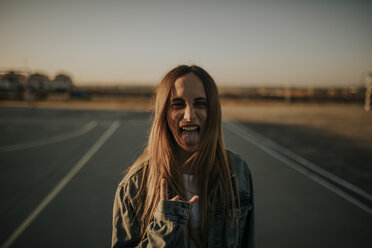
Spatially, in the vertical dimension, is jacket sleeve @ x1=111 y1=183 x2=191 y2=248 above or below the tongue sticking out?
below

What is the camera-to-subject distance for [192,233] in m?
1.54

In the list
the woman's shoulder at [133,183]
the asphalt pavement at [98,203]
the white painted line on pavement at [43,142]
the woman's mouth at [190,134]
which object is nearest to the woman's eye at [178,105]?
the woman's mouth at [190,134]

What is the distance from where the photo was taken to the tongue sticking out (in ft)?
4.95

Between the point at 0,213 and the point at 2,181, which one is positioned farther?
the point at 2,181

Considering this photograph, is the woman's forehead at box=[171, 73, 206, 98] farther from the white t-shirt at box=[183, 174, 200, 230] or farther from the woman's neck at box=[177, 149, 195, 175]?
the white t-shirt at box=[183, 174, 200, 230]

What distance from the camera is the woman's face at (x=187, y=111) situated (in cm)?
147

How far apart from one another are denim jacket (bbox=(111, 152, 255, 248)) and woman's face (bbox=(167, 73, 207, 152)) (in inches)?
15.1

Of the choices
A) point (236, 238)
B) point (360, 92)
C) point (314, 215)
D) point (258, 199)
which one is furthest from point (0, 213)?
point (360, 92)

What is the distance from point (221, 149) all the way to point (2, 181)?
5.86 metres

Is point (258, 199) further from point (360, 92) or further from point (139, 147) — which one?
point (360, 92)

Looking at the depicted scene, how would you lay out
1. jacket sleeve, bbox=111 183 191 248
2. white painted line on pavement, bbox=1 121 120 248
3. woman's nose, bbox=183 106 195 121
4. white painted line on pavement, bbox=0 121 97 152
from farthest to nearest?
white painted line on pavement, bbox=0 121 97 152, white painted line on pavement, bbox=1 121 120 248, woman's nose, bbox=183 106 195 121, jacket sleeve, bbox=111 183 191 248

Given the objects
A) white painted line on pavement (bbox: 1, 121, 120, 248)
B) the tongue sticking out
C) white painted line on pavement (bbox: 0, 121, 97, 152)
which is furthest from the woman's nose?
white painted line on pavement (bbox: 0, 121, 97, 152)

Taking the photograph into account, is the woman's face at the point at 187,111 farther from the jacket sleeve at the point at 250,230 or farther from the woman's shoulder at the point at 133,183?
the jacket sleeve at the point at 250,230

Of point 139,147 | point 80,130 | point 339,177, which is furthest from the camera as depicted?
point 80,130
